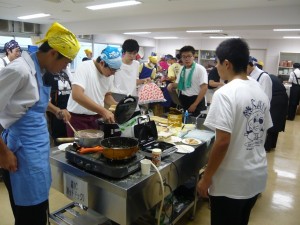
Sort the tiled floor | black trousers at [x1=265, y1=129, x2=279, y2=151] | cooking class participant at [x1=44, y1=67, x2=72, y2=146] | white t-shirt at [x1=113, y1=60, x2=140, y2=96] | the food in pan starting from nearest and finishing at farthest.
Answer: the food in pan, the tiled floor, white t-shirt at [x1=113, y1=60, x2=140, y2=96], cooking class participant at [x1=44, y1=67, x2=72, y2=146], black trousers at [x1=265, y1=129, x2=279, y2=151]

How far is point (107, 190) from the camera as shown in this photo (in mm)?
1289

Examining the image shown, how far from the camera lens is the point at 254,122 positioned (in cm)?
126

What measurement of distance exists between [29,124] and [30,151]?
12cm

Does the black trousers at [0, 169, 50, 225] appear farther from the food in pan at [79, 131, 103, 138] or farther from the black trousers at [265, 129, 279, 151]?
the black trousers at [265, 129, 279, 151]

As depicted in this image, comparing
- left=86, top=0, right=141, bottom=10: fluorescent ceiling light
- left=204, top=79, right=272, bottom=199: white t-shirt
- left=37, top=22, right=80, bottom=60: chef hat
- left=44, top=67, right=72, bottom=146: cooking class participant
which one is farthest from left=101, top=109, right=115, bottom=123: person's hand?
left=86, top=0, right=141, bottom=10: fluorescent ceiling light

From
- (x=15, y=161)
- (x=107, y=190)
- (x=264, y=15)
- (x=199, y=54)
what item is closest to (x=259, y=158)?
(x=107, y=190)

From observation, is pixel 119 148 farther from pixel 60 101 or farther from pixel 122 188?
pixel 60 101

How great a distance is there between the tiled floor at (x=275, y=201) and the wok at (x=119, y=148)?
44.7 inches

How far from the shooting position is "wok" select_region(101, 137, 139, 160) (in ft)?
4.10

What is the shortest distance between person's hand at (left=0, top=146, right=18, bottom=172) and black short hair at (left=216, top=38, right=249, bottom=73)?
1.10 meters

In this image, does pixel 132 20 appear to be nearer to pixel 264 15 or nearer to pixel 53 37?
pixel 264 15

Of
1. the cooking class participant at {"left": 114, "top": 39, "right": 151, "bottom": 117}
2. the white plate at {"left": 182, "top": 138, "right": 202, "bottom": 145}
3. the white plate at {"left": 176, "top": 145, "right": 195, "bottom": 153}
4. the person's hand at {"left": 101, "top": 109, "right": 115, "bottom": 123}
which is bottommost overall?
the white plate at {"left": 176, "top": 145, "right": 195, "bottom": 153}

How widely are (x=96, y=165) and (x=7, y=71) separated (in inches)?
23.3

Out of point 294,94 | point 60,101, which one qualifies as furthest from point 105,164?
point 294,94
